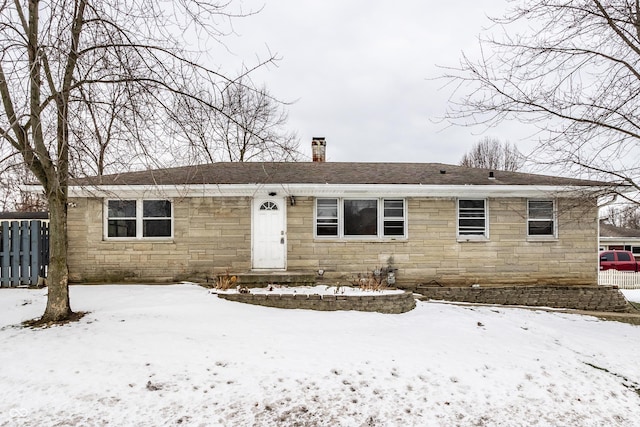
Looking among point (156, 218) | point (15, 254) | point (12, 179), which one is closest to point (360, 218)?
point (156, 218)

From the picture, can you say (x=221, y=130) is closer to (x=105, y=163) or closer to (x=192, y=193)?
(x=105, y=163)

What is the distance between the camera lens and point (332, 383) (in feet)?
14.9

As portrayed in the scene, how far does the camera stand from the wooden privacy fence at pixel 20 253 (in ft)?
30.6

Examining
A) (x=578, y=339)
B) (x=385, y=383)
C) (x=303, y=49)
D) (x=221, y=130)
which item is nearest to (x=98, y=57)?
(x=221, y=130)

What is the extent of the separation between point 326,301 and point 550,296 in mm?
6746

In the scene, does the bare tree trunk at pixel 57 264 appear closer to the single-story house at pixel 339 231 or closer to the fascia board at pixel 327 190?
the fascia board at pixel 327 190

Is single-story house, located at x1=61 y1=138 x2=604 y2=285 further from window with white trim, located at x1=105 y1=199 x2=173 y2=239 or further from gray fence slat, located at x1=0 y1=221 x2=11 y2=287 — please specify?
gray fence slat, located at x1=0 y1=221 x2=11 y2=287

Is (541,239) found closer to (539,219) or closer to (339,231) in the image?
(539,219)

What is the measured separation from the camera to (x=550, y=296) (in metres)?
10.4

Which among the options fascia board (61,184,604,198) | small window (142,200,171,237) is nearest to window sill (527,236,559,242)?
fascia board (61,184,604,198)

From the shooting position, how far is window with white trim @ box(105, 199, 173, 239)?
10273mm

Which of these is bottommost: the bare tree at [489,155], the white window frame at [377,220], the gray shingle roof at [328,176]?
the white window frame at [377,220]

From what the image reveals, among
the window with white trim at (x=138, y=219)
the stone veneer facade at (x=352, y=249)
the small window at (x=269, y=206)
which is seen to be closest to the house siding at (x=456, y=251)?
the stone veneer facade at (x=352, y=249)

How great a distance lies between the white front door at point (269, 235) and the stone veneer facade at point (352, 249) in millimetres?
178
